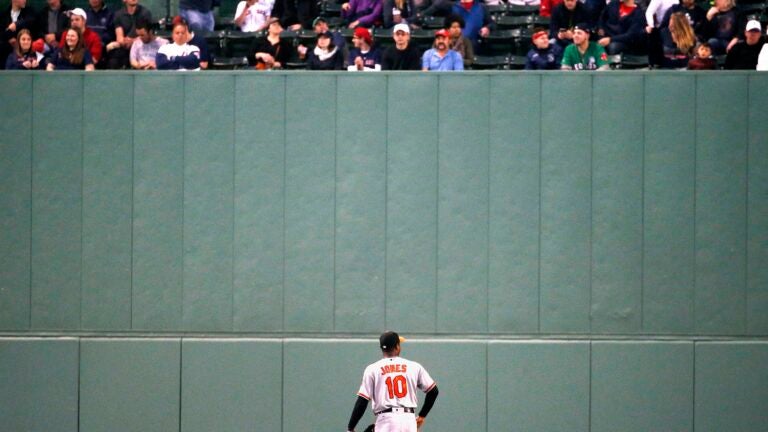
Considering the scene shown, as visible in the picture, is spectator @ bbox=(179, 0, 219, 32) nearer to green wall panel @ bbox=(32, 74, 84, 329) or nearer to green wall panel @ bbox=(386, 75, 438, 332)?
green wall panel @ bbox=(32, 74, 84, 329)

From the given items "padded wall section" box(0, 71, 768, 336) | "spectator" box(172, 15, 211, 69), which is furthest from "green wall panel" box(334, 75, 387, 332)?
"spectator" box(172, 15, 211, 69)

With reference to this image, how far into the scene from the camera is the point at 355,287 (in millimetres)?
11992

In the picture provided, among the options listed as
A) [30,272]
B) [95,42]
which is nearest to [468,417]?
[30,272]

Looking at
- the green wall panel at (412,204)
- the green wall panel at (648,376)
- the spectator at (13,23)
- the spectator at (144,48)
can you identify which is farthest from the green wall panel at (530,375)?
the spectator at (13,23)

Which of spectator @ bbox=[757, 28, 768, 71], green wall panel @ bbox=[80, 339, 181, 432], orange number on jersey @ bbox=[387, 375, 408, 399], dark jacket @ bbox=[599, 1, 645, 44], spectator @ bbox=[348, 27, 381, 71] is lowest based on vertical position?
green wall panel @ bbox=[80, 339, 181, 432]

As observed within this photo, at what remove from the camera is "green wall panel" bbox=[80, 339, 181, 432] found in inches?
471

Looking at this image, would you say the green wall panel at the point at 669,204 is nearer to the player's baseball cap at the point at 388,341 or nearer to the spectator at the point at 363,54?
the spectator at the point at 363,54

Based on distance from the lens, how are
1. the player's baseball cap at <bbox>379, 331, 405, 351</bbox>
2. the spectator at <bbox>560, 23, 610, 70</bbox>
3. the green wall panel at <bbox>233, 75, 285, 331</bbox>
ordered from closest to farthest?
the player's baseball cap at <bbox>379, 331, 405, 351</bbox>
the green wall panel at <bbox>233, 75, 285, 331</bbox>
the spectator at <bbox>560, 23, 610, 70</bbox>

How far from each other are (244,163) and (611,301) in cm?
423

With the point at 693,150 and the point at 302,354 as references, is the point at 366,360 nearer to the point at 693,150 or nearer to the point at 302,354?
the point at 302,354

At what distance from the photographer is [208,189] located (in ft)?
39.7

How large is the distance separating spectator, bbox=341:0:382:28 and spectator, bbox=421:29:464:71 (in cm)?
187

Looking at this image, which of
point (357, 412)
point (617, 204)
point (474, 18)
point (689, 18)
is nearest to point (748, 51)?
point (689, 18)

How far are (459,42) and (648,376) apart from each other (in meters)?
4.59
